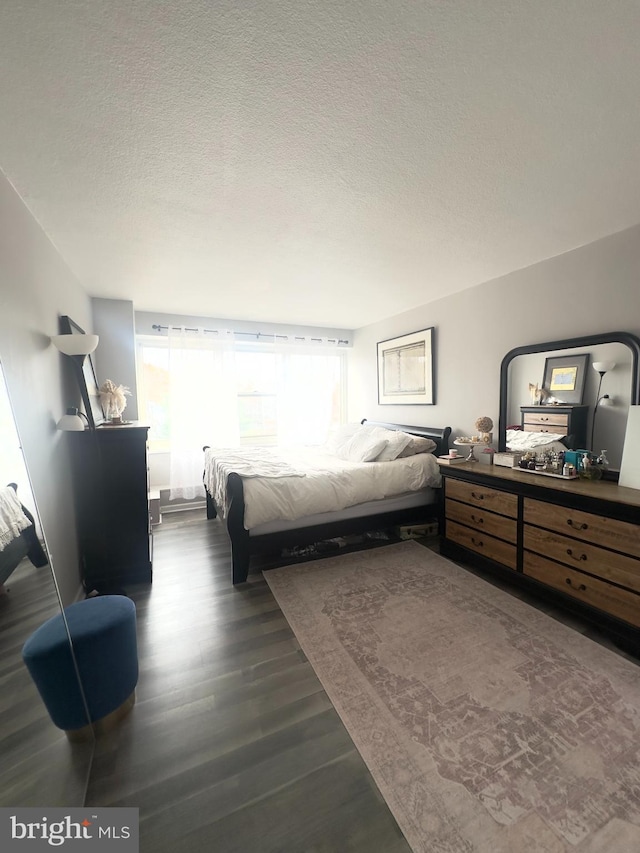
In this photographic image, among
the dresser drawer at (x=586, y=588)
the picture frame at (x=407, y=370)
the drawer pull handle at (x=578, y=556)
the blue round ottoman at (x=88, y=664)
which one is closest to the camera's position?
the blue round ottoman at (x=88, y=664)

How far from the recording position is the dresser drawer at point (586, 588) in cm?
185

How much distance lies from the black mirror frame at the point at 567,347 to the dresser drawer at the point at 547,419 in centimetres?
21

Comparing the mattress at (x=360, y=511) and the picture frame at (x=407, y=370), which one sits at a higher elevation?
the picture frame at (x=407, y=370)

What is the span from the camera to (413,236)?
2.33 metres

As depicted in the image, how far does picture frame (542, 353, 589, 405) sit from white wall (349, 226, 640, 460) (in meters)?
0.20

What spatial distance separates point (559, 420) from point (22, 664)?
136 inches

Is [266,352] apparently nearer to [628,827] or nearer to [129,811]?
[129,811]

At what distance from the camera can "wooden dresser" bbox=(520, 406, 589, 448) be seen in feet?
8.38

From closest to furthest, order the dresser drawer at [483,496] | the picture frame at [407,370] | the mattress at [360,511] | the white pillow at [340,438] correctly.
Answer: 1. the dresser drawer at [483,496]
2. the mattress at [360,511]
3. the picture frame at [407,370]
4. the white pillow at [340,438]

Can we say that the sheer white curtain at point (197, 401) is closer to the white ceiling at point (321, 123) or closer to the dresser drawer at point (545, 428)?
the white ceiling at point (321, 123)

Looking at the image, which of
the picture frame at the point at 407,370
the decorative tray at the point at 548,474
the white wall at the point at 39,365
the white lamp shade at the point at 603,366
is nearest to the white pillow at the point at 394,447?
the picture frame at the point at 407,370

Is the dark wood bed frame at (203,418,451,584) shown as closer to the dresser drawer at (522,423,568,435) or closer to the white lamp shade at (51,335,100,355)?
the dresser drawer at (522,423,568,435)

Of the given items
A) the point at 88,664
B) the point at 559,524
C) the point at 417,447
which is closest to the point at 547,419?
the point at 559,524

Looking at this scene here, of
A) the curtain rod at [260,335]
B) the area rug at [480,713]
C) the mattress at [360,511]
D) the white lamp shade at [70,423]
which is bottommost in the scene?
the area rug at [480,713]
